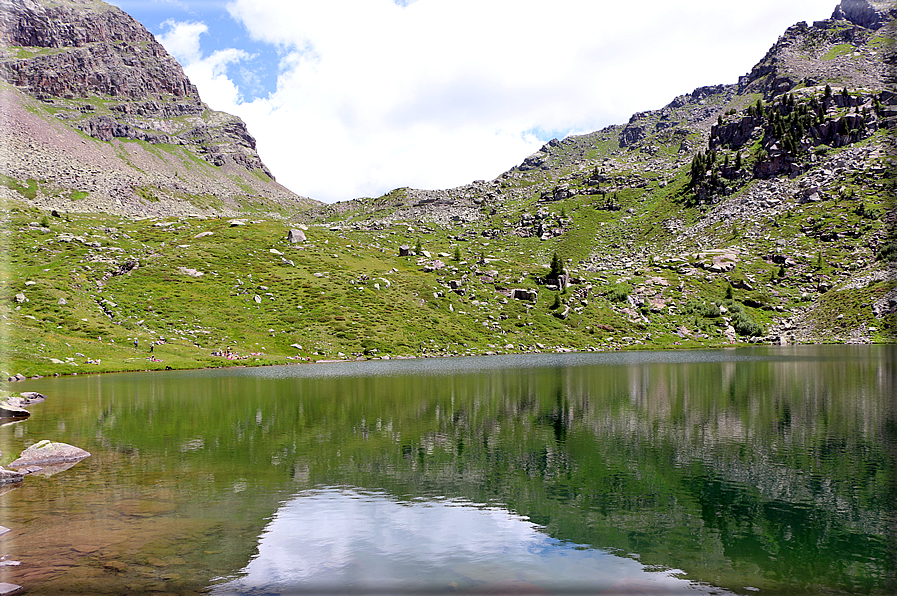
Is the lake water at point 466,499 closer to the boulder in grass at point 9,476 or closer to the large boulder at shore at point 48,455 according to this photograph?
the boulder in grass at point 9,476

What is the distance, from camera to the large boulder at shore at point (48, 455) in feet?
97.2

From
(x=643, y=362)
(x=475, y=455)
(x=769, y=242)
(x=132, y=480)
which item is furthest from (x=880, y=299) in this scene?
(x=132, y=480)

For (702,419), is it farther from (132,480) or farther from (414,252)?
(414,252)

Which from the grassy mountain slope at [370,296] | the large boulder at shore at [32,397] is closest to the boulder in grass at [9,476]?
the large boulder at shore at [32,397]

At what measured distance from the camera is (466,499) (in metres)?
23.0

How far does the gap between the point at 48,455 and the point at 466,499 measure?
1003 inches

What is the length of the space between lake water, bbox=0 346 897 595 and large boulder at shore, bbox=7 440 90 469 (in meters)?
0.99

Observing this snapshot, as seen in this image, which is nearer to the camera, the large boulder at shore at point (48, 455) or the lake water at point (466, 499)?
the lake water at point (466, 499)

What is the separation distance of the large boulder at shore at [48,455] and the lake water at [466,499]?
99cm

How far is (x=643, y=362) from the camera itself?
10012 cm

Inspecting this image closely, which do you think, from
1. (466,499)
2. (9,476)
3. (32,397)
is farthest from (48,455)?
(32,397)

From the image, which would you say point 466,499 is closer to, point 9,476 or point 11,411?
point 9,476

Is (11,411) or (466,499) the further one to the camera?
(11,411)

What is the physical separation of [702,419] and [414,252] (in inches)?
5844
